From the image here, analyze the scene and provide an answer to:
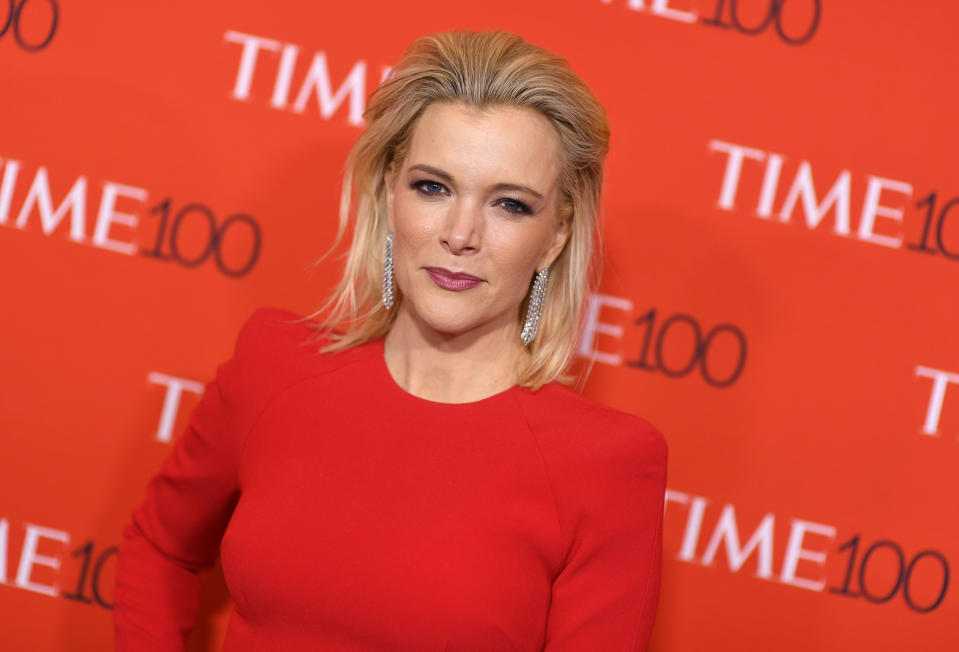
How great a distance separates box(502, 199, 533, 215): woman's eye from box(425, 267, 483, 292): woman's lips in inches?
4.9

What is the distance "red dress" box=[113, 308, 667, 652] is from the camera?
1.69 m

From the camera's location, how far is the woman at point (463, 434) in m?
1.70

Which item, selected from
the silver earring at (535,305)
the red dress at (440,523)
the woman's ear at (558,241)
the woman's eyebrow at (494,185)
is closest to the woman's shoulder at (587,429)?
the red dress at (440,523)

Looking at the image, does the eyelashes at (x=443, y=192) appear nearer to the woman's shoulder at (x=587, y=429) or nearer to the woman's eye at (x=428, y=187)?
the woman's eye at (x=428, y=187)

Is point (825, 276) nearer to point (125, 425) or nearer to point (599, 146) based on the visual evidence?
point (599, 146)

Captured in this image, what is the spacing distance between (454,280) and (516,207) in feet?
0.52

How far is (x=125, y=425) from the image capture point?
2350 millimetres

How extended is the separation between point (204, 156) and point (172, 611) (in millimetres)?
939

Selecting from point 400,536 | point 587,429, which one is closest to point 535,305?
point 587,429

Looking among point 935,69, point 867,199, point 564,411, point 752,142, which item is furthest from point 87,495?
point 935,69

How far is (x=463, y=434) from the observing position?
70.6 inches

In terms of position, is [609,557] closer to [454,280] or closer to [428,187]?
[454,280]

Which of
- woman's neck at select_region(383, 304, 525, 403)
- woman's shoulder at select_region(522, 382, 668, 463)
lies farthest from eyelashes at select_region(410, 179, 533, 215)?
woman's shoulder at select_region(522, 382, 668, 463)

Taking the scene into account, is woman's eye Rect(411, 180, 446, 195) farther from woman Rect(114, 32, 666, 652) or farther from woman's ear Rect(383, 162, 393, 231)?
woman's ear Rect(383, 162, 393, 231)
